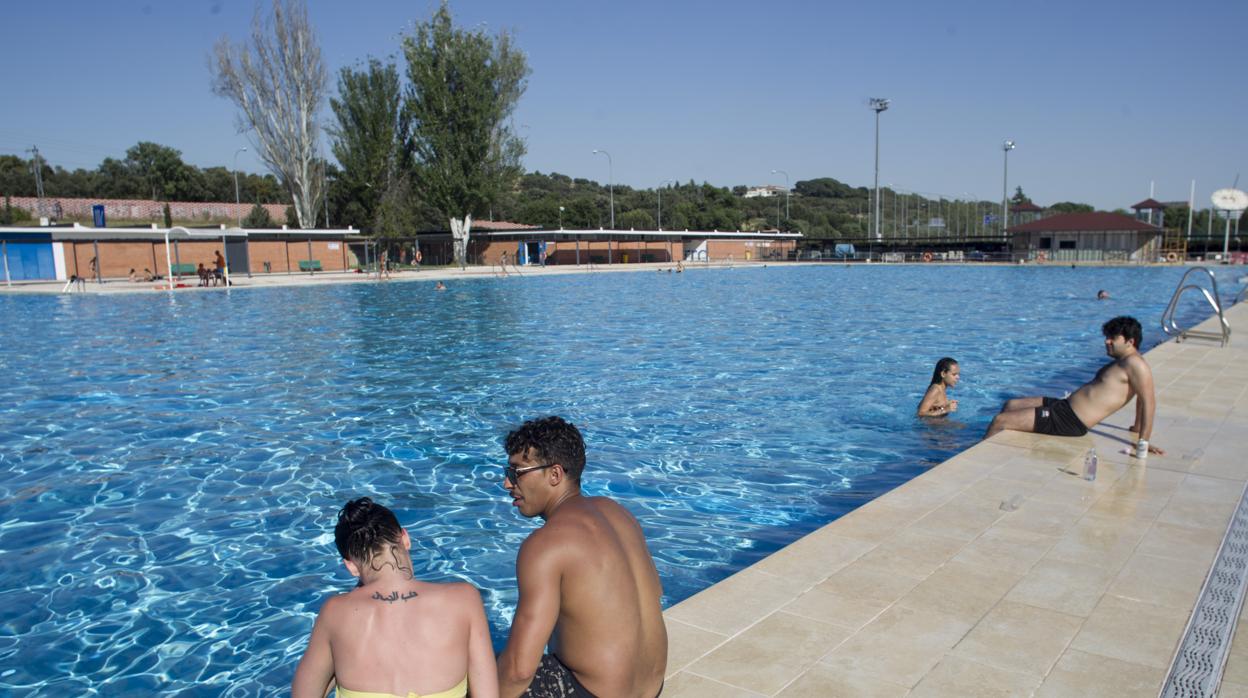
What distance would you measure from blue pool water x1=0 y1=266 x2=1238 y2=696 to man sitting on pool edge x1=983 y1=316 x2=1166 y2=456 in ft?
3.77

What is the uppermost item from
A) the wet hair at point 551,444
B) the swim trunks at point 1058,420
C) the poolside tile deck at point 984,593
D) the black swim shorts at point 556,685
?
the wet hair at point 551,444

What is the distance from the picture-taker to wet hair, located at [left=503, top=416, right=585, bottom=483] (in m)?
2.62

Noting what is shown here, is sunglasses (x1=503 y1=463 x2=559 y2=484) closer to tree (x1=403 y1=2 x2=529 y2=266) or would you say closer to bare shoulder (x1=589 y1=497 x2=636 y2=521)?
bare shoulder (x1=589 y1=497 x2=636 y2=521)

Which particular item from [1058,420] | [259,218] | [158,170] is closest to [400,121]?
[259,218]

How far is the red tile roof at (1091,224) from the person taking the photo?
164 ft

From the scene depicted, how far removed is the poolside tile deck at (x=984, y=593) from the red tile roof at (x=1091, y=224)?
169 ft

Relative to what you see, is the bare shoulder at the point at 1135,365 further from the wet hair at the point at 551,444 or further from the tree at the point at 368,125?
the tree at the point at 368,125

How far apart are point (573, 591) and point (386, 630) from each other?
0.54 metres

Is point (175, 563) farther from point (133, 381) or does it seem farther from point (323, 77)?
point (323, 77)

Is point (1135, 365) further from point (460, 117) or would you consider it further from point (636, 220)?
point (636, 220)

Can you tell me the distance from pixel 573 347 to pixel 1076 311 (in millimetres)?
15389

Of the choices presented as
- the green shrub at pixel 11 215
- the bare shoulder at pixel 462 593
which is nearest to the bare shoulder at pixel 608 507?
the bare shoulder at pixel 462 593

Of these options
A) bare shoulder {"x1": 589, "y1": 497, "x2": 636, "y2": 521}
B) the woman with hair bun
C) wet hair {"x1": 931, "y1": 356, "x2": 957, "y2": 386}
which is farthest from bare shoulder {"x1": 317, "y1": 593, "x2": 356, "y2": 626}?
wet hair {"x1": 931, "y1": 356, "x2": 957, "y2": 386}

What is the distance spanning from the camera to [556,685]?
2.61 metres
